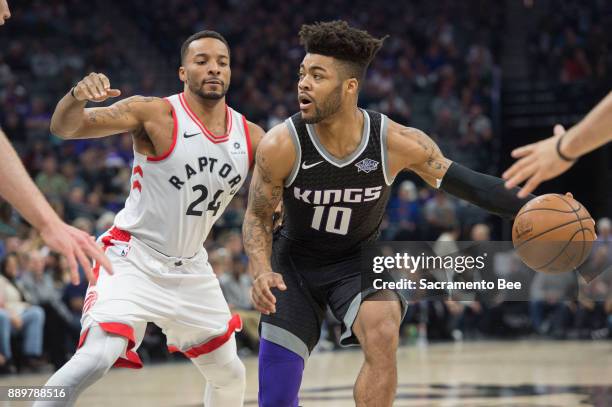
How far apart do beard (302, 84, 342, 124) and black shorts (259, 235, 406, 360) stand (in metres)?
0.81

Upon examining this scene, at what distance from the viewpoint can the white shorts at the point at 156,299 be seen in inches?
197

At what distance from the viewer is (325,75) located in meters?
5.16

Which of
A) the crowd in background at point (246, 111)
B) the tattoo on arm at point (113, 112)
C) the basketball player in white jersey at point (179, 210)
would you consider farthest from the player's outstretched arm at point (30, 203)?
the crowd in background at point (246, 111)

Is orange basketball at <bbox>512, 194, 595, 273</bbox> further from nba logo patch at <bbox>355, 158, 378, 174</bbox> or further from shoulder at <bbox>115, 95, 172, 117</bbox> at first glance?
shoulder at <bbox>115, 95, 172, 117</bbox>

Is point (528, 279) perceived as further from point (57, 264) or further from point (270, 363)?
point (57, 264)

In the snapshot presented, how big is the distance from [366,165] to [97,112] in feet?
5.02

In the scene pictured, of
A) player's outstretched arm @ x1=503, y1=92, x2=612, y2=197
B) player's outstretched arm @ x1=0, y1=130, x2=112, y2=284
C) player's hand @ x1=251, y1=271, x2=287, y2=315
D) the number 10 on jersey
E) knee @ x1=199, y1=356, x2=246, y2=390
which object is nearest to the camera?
player's outstretched arm @ x1=0, y1=130, x2=112, y2=284

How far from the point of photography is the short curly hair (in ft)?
16.9

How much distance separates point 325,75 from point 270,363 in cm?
163

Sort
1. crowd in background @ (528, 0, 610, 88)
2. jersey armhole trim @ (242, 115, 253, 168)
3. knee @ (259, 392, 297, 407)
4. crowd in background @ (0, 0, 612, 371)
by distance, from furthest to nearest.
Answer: crowd in background @ (528, 0, 610, 88) < crowd in background @ (0, 0, 612, 371) < jersey armhole trim @ (242, 115, 253, 168) < knee @ (259, 392, 297, 407)

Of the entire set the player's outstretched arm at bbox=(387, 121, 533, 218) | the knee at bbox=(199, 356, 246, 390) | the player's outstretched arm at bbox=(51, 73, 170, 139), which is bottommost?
the knee at bbox=(199, 356, 246, 390)

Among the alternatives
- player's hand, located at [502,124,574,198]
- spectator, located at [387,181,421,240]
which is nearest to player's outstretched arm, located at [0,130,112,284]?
player's hand, located at [502,124,574,198]

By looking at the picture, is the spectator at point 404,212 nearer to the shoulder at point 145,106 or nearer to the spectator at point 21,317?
the spectator at point 21,317

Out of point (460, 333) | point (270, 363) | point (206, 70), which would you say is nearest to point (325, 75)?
point (206, 70)
